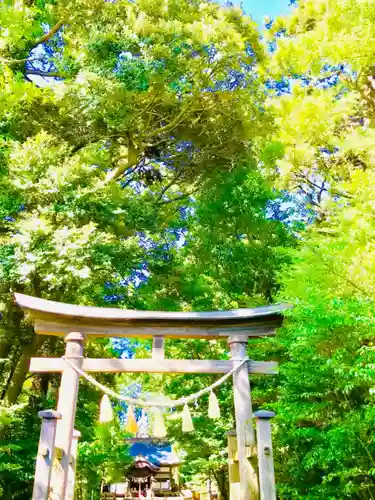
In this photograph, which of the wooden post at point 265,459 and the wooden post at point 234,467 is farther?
the wooden post at point 234,467

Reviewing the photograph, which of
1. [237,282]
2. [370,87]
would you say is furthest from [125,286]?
[370,87]

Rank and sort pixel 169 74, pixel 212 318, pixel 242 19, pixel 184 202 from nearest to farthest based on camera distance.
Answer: pixel 212 318 → pixel 169 74 → pixel 242 19 → pixel 184 202

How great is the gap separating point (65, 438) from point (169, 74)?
7.35m

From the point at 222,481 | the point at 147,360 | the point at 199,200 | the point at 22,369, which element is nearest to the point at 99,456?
the point at 22,369

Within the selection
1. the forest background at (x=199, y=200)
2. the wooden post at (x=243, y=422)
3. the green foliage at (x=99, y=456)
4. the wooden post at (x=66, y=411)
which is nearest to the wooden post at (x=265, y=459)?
the wooden post at (x=243, y=422)

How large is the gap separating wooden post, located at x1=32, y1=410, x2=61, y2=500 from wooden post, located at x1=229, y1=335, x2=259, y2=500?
7.72ft

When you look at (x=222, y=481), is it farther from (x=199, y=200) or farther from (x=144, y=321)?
(x=199, y=200)

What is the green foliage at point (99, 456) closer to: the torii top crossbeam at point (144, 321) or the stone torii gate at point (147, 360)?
the stone torii gate at point (147, 360)

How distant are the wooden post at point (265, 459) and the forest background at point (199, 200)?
0.83 meters

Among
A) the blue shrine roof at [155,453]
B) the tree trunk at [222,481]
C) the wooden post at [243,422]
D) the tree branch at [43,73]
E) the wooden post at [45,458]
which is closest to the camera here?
the wooden post at [45,458]

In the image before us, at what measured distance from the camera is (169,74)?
897cm

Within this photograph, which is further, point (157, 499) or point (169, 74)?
point (157, 499)

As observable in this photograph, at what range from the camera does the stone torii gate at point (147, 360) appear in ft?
16.9

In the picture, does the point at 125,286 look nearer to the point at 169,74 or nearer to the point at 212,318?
the point at 212,318
